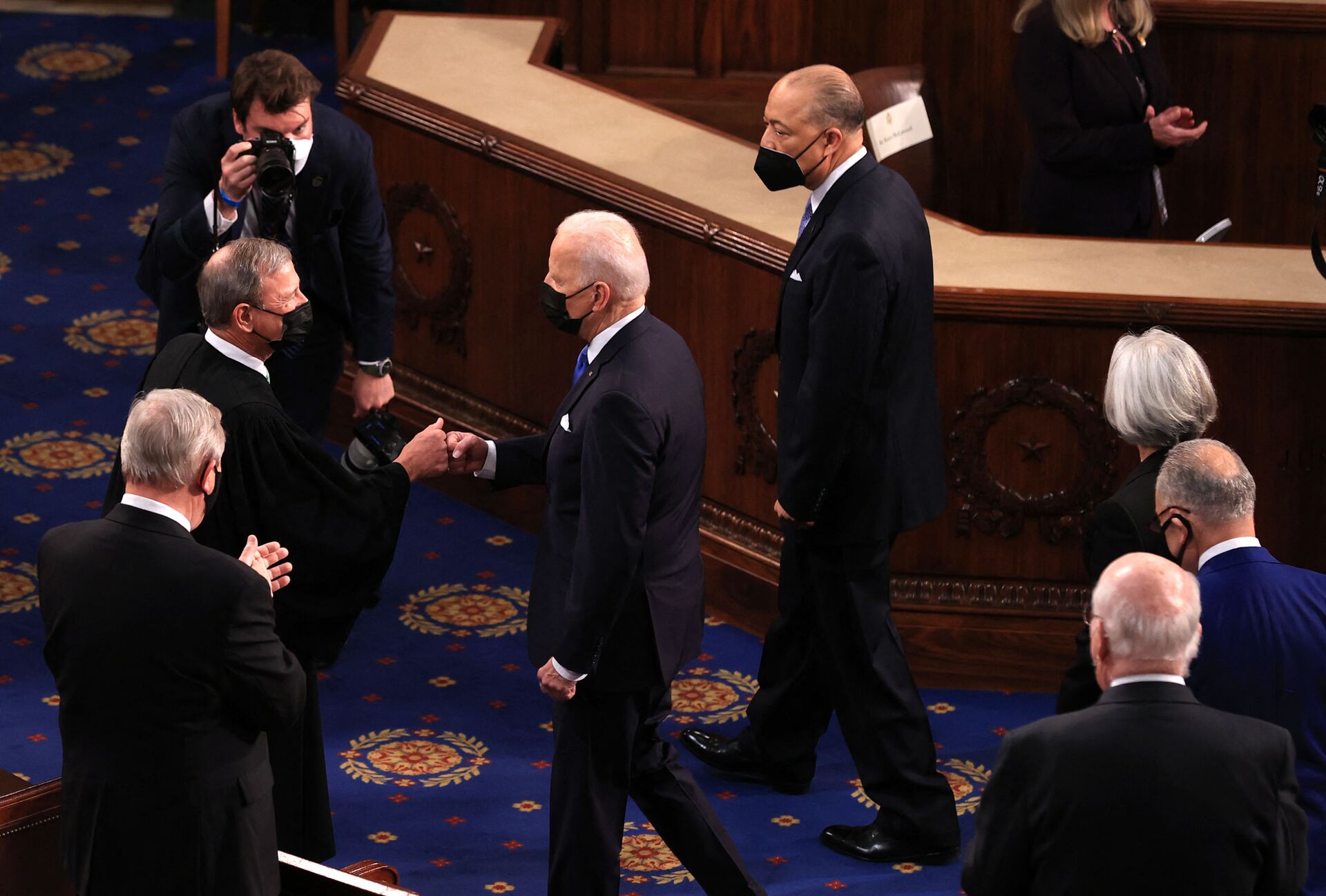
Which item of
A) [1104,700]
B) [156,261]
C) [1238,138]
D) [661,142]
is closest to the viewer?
[1104,700]

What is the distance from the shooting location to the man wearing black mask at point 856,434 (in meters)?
3.72

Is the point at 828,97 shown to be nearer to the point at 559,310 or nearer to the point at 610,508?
the point at 559,310

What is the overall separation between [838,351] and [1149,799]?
5.06 ft

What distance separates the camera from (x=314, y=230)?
4469 mm

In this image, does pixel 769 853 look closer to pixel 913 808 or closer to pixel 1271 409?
pixel 913 808

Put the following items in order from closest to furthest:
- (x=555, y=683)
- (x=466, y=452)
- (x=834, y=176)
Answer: (x=555, y=683) < (x=466, y=452) < (x=834, y=176)

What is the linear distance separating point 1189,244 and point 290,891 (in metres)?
2.98

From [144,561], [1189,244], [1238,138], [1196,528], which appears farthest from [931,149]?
[144,561]

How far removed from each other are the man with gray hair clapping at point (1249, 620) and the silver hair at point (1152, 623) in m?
0.36

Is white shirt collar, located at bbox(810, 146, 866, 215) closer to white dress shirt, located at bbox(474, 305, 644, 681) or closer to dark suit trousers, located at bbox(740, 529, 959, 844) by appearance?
white dress shirt, located at bbox(474, 305, 644, 681)

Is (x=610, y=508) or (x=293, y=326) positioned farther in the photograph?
(x=293, y=326)

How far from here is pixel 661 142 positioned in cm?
530

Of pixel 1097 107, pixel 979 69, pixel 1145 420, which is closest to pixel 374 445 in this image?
pixel 1145 420

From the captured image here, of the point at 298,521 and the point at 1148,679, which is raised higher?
the point at 1148,679
